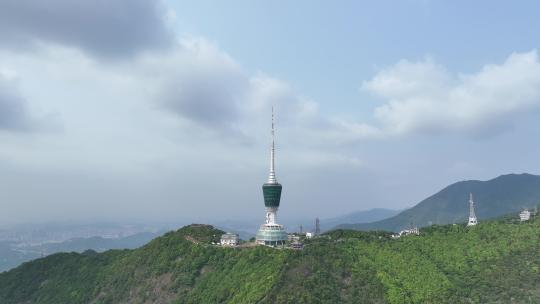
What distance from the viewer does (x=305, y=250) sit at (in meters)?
112

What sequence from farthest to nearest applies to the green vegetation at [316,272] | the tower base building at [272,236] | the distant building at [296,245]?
the tower base building at [272,236], the distant building at [296,245], the green vegetation at [316,272]

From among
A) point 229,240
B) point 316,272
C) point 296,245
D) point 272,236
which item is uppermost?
point 272,236

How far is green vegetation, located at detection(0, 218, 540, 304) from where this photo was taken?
9362 centimetres

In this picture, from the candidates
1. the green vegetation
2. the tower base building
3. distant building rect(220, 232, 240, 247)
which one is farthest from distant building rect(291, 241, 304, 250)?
distant building rect(220, 232, 240, 247)

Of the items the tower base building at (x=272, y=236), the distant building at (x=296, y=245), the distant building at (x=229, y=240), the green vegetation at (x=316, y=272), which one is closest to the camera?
the green vegetation at (x=316, y=272)

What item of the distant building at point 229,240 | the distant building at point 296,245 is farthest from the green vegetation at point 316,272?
the distant building at point 229,240

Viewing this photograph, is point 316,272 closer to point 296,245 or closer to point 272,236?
point 296,245

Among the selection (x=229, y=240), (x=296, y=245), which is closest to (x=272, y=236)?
(x=296, y=245)

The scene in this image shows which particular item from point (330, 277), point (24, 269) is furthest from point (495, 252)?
point (24, 269)

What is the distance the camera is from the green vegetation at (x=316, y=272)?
93.6m

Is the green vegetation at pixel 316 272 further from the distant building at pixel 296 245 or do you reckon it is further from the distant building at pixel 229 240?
the distant building at pixel 229 240

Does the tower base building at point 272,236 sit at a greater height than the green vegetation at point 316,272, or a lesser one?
greater

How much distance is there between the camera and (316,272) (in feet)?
323

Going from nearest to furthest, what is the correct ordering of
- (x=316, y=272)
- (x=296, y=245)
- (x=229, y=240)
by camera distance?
(x=316, y=272) < (x=296, y=245) < (x=229, y=240)
